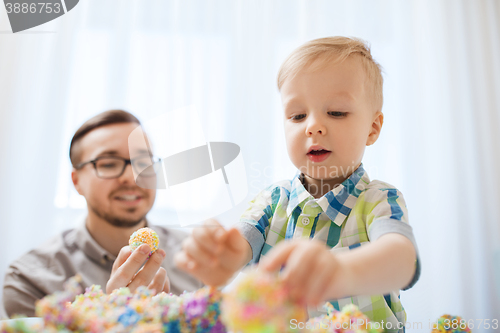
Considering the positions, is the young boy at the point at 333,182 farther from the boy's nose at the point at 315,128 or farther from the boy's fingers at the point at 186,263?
the boy's fingers at the point at 186,263

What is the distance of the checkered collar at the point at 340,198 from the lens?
602 millimetres

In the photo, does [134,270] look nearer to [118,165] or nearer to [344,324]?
[344,324]

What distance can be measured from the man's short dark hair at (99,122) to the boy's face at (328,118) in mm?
1055

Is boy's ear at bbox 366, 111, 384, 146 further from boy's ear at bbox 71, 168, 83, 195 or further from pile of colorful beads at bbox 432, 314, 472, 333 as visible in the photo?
boy's ear at bbox 71, 168, 83, 195

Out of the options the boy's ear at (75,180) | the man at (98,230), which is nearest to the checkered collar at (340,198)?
the man at (98,230)

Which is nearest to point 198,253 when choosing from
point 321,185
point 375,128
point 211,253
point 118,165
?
point 211,253

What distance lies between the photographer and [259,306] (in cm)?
25

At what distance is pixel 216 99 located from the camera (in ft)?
5.35

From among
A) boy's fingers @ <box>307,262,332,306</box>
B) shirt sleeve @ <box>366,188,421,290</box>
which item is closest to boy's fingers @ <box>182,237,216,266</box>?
boy's fingers @ <box>307,262,332,306</box>

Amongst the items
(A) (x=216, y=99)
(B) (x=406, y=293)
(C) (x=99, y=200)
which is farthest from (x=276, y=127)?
(B) (x=406, y=293)

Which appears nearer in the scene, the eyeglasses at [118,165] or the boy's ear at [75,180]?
the eyeglasses at [118,165]

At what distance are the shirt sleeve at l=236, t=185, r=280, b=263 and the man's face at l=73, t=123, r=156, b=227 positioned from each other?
2.77 ft

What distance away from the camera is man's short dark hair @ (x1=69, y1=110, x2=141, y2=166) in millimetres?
1484

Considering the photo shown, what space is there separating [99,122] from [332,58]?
3.92ft
